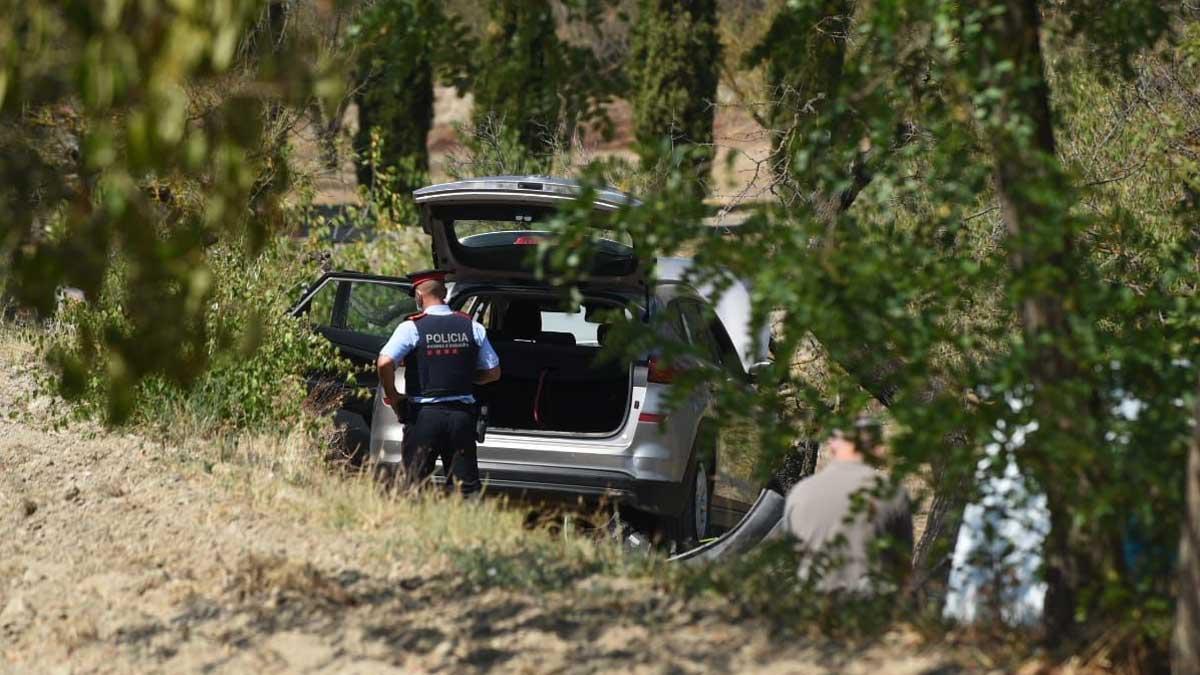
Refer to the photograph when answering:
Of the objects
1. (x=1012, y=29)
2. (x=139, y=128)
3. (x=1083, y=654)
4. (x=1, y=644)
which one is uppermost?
(x=1012, y=29)

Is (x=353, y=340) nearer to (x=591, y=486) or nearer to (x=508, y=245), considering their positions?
(x=508, y=245)

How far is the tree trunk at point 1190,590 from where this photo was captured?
453 centimetres

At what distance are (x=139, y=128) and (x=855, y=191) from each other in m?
7.33

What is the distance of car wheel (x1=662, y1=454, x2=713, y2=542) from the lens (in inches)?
339

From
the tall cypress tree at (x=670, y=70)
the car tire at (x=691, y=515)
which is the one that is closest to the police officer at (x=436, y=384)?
the car tire at (x=691, y=515)

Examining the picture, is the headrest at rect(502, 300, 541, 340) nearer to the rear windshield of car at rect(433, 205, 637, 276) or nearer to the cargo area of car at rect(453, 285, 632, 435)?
the cargo area of car at rect(453, 285, 632, 435)

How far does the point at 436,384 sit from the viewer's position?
Result: 27.8 feet

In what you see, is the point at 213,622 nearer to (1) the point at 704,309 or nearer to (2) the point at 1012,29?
(2) the point at 1012,29

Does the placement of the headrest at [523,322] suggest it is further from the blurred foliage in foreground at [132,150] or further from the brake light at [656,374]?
the blurred foliage in foreground at [132,150]

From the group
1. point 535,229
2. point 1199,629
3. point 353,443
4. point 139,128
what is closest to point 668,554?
point 353,443

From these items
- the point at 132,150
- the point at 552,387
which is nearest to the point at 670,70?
the point at 552,387

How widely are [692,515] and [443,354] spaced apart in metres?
1.61

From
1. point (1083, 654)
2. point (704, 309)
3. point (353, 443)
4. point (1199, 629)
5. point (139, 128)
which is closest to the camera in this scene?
point (139, 128)

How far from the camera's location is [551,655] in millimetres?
5301
